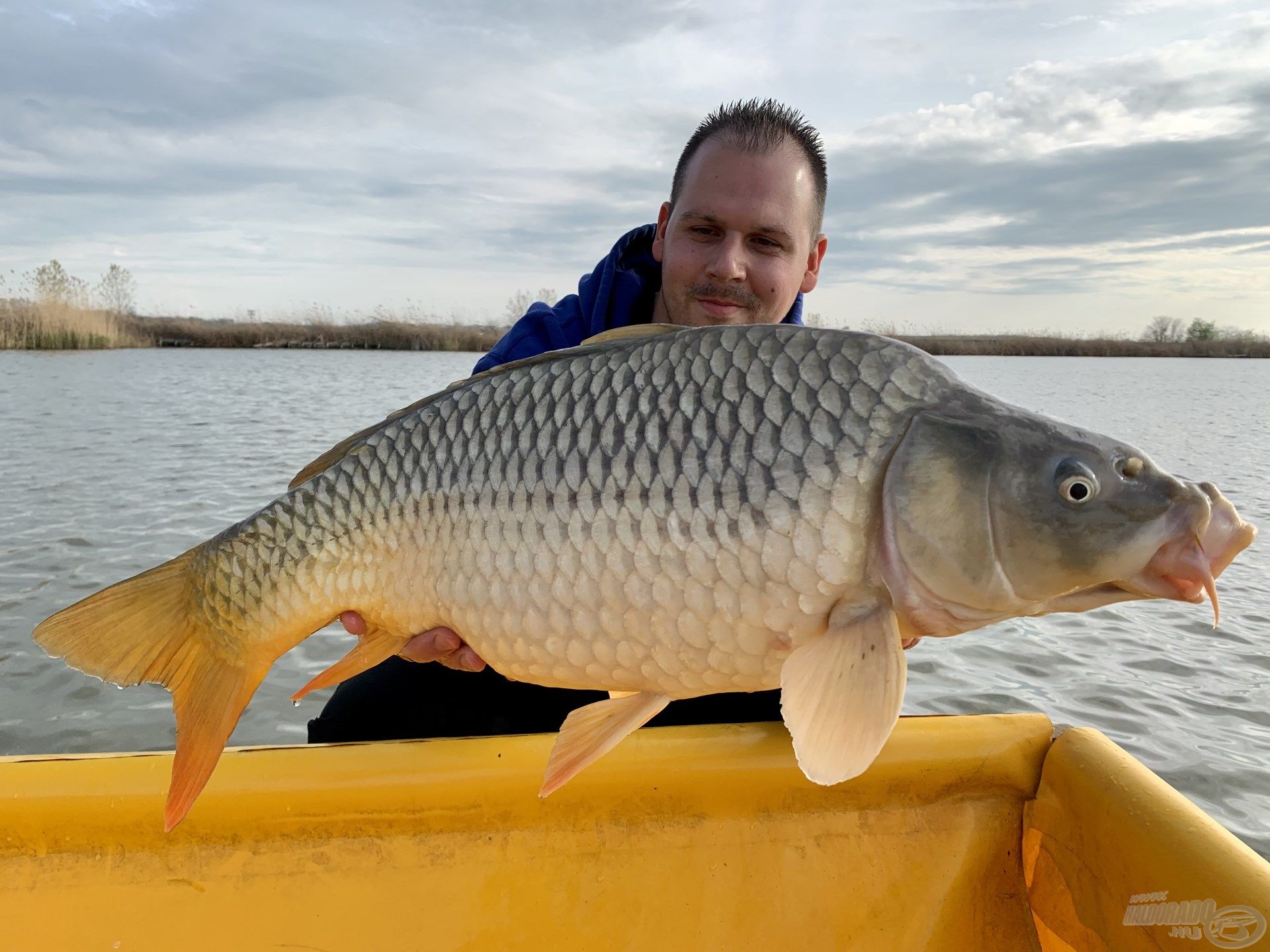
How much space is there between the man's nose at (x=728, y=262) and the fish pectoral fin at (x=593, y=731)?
1.19 meters

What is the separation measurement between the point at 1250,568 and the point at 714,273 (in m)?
4.12

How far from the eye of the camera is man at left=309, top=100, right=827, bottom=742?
6.00 feet

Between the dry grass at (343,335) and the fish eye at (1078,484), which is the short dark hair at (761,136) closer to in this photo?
the fish eye at (1078,484)

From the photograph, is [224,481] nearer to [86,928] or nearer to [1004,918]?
[86,928]

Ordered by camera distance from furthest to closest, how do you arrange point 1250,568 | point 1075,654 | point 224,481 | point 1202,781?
point 224,481, point 1250,568, point 1075,654, point 1202,781

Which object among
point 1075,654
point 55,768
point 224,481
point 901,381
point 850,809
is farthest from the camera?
point 224,481

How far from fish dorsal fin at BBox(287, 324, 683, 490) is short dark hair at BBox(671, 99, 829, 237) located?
1.00m

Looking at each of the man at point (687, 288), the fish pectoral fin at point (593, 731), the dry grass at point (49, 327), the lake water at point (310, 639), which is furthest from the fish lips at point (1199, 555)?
the dry grass at point (49, 327)

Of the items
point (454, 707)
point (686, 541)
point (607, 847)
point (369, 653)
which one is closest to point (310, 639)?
point (454, 707)

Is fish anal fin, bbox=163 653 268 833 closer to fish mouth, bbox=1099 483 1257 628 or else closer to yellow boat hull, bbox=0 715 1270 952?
yellow boat hull, bbox=0 715 1270 952

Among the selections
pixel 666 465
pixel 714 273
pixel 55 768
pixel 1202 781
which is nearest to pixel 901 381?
pixel 666 465

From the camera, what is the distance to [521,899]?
1235 mm

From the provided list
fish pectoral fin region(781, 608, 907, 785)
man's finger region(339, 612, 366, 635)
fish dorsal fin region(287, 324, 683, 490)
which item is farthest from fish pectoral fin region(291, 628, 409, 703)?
fish pectoral fin region(781, 608, 907, 785)

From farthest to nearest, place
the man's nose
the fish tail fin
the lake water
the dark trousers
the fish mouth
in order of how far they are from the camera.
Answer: the lake water < the man's nose < the dark trousers < the fish tail fin < the fish mouth
